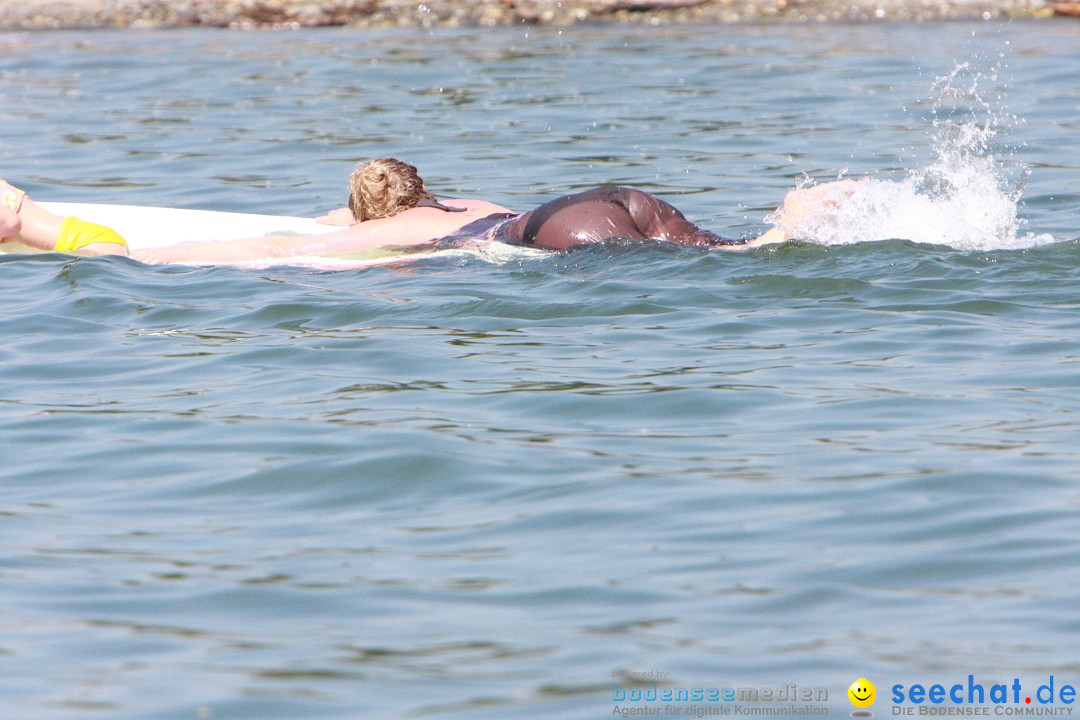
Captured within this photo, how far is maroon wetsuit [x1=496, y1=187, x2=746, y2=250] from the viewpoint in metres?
6.92

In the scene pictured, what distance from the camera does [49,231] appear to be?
768 cm

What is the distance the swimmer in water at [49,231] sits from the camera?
7602 millimetres

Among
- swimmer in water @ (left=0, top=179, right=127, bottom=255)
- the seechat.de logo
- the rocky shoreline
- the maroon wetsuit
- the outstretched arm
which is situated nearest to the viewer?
the seechat.de logo

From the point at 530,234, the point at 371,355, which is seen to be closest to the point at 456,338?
the point at 371,355

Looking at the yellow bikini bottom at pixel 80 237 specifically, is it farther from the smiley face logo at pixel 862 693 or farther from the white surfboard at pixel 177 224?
the smiley face logo at pixel 862 693

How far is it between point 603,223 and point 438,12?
1263 cm

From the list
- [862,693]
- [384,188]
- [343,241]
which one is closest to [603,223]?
Result: [384,188]

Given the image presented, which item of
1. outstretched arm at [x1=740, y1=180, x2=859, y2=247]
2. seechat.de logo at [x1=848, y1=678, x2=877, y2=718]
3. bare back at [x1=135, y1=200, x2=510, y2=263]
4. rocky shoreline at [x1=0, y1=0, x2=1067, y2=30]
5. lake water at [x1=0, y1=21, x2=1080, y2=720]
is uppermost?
rocky shoreline at [x1=0, y1=0, x2=1067, y2=30]

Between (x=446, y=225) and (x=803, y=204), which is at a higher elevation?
(x=803, y=204)

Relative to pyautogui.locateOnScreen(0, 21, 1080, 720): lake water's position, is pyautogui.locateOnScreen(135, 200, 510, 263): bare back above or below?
above

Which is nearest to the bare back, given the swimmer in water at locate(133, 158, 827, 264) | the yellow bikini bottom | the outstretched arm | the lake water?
the swimmer in water at locate(133, 158, 827, 264)

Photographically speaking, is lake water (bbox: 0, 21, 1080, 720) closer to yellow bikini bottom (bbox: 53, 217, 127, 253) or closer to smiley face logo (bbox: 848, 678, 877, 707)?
smiley face logo (bbox: 848, 678, 877, 707)

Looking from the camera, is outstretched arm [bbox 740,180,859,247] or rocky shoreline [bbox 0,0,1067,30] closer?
outstretched arm [bbox 740,180,859,247]

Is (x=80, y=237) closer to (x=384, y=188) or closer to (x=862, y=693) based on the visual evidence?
(x=384, y=188)
